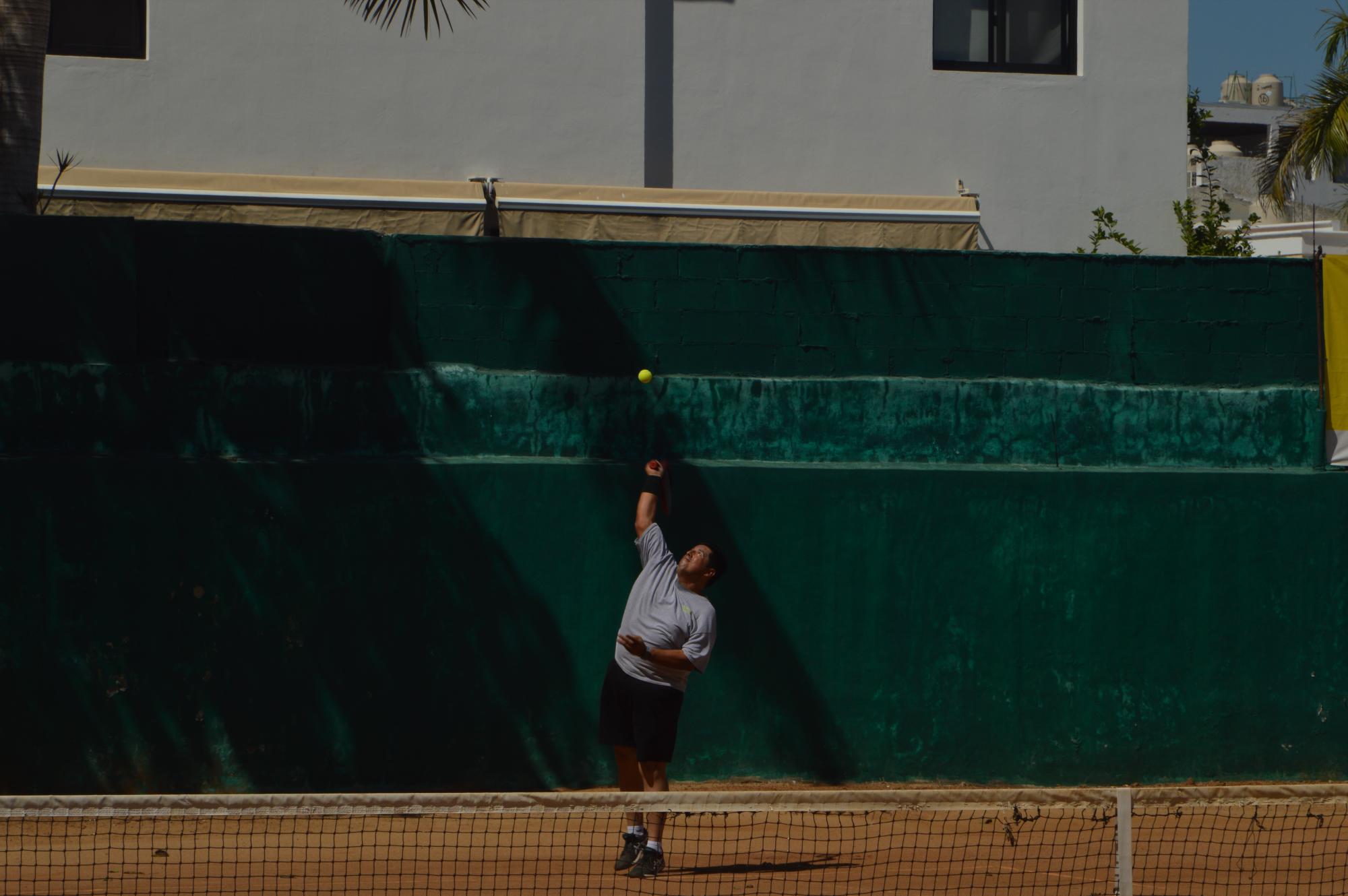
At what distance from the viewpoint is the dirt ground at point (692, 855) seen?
7.42 m

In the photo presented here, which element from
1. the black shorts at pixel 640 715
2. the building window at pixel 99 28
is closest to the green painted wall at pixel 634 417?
the black shorts at pixel 640 715

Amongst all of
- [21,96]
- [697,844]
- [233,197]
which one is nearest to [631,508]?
[697,844]

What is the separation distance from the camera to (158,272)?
902 centimetres

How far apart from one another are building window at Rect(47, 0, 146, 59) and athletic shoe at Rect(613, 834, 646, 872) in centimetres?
990

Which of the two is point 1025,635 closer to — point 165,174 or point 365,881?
point 365,881

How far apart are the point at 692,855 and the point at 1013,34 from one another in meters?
11.1

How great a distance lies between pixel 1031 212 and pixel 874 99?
199cm

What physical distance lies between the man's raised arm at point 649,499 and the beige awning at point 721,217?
511cm

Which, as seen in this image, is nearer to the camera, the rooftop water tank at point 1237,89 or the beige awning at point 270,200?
the beige awning at point 270,200

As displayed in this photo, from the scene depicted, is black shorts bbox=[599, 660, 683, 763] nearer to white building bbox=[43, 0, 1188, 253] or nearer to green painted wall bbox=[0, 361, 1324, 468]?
green painted wall bbox=[0, 361, 1324, 468]

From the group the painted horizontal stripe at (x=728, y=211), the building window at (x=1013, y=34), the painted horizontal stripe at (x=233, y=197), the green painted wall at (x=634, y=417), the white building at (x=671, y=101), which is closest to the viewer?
the green painted wall at (x=634, y=417)

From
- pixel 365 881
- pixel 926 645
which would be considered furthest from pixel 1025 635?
pixel 365 881

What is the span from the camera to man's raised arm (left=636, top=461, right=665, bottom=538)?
8.24 m

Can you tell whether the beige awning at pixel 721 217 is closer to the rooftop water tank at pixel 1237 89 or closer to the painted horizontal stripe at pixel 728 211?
the painted horizontal stripe at pixel 728 211
